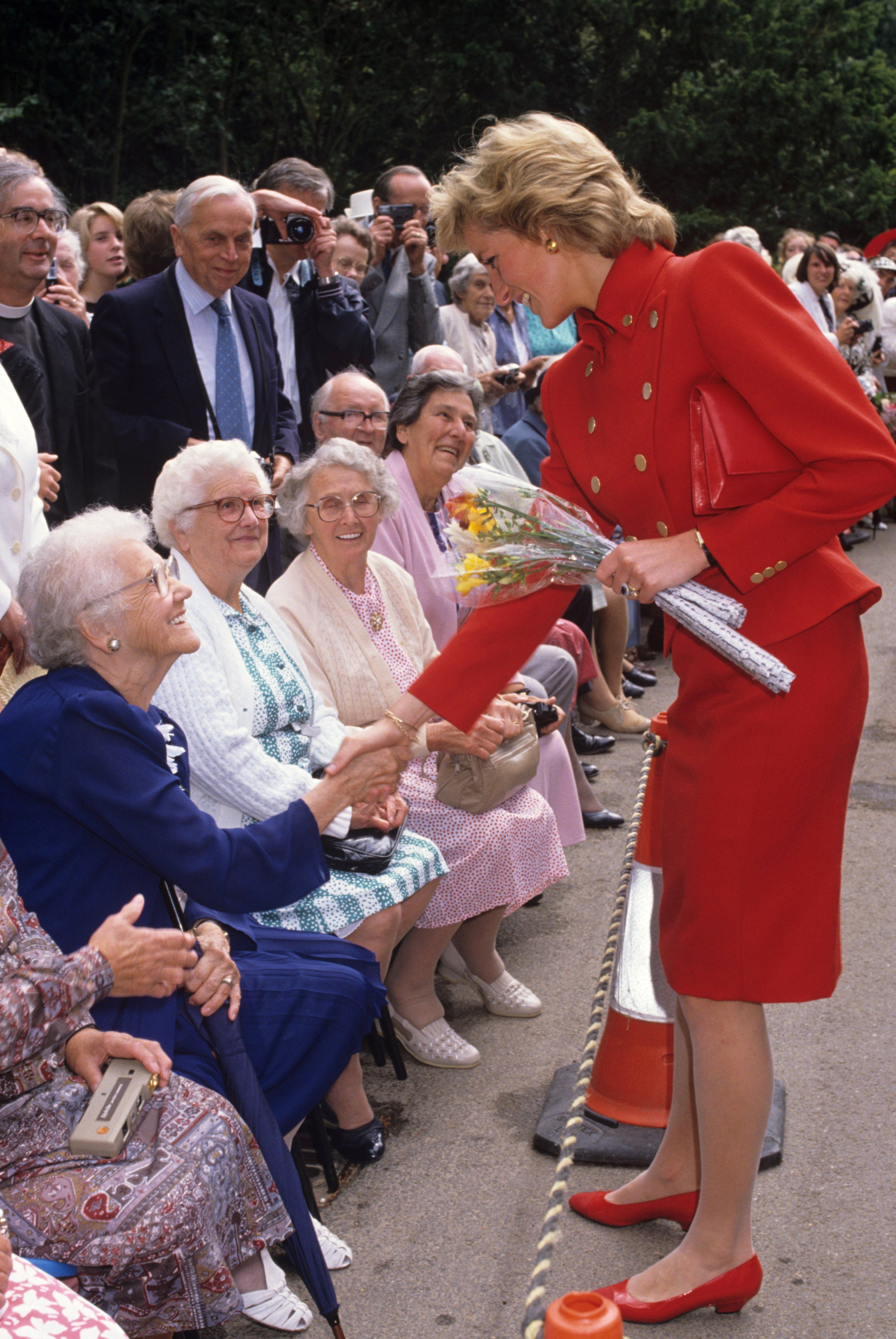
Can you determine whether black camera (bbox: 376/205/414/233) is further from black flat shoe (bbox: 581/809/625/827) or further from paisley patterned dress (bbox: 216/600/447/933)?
paisley patterned dress (bbox: 216/600/447/933)

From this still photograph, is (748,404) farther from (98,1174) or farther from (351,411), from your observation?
(351,411)

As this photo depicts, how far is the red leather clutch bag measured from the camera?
215cm

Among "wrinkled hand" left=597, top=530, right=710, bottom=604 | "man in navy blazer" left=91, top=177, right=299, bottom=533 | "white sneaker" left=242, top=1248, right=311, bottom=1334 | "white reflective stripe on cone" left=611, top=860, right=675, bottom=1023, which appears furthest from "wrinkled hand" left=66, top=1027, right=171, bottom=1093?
"man in navy blazer" left=91, top=177, right=299, bottom=533

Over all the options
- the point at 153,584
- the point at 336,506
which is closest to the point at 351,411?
the point at 336,506

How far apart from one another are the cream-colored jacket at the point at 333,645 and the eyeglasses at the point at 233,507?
1.32 ft

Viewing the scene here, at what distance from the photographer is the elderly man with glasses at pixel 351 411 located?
474 cm

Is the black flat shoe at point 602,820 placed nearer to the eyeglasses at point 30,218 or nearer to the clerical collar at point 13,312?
the clerical collar at point 13,312

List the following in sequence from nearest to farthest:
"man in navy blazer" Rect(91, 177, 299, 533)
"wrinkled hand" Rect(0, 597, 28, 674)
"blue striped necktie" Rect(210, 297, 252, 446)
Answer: "wrinkled hand" Rect(0, 597, 28, 674) < "man in navy blazer" Rect(91, 177, 299, 533) < "blue striped necktie" Rect(210, 297, 252, 446)

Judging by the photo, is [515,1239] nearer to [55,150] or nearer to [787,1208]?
[787,1208]

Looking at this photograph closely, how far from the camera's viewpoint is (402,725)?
2.86 m

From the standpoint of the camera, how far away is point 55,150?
14672 millimetres

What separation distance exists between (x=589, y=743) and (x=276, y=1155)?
3.89 m

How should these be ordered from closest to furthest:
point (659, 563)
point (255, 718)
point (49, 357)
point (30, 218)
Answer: point (659, 563)
point (255, 718)
point (30, 218)
point (49, 357)

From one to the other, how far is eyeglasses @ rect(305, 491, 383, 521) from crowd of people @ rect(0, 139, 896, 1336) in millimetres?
10
